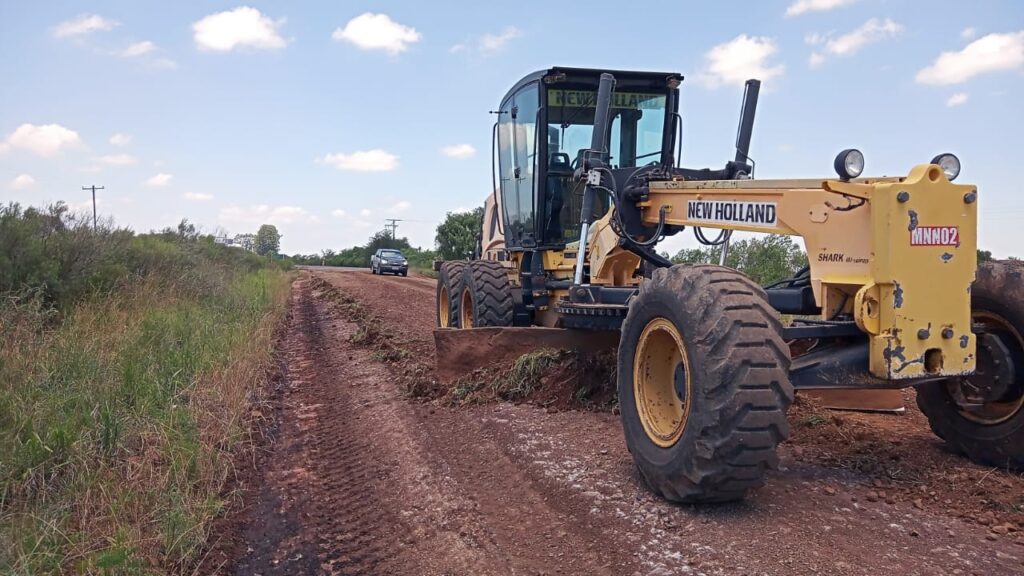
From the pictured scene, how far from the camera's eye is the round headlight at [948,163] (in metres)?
4.28

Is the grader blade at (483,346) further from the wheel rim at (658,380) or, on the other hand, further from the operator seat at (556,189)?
the wheel rim at (658,380)

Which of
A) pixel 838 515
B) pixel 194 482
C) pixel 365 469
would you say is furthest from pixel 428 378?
pixel 838 515

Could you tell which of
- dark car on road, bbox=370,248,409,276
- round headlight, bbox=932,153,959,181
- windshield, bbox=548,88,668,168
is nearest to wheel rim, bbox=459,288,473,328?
windshield, bbox=548,88,668,168

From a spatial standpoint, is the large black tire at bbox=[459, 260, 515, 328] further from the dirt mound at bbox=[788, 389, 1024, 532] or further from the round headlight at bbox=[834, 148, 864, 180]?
the round headlight at bbox=[834, 148, 864, 180]

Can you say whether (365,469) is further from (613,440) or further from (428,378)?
(428,378)

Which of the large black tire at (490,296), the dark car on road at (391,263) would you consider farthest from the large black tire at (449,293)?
the dark car on road at (391,263)

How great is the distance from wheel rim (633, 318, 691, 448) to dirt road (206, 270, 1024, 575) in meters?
0.43

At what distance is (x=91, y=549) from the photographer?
3.99 metres

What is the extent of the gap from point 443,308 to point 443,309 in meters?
0.01

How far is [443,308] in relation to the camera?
10.8 m

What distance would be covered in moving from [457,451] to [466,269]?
12.3 ft

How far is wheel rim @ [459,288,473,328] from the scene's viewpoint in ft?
30.8

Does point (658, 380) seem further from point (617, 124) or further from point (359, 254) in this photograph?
point (359, 254)

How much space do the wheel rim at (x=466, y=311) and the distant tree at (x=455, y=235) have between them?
26.2 metres
